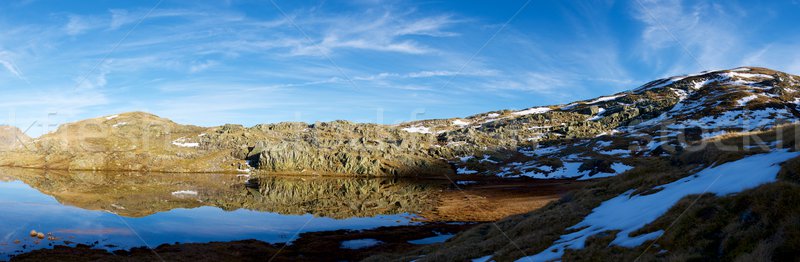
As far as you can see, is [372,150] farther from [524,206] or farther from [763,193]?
[763,193]

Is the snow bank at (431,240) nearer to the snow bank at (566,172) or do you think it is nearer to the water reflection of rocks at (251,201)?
the water reflection of rocks at (251,201)

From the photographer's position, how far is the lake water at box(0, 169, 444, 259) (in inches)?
1480

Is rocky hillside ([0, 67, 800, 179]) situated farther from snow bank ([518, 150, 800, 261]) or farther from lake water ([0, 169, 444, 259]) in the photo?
snow bank ([518, 150, 800, 261])

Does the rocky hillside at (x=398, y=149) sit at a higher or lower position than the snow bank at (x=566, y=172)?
higher

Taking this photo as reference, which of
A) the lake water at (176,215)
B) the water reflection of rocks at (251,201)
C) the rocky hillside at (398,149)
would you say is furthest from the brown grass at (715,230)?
the rocky hillside at (398,149)

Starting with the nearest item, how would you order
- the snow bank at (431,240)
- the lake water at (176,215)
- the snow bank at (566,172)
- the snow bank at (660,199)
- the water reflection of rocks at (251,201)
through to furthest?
1. the snow bank at (660,199)
2. the lake water at (176,215)
3. the snow bank at (431,240)
4. the water reflection of rocks at (251,201)
5. the snow bank at (566,172)

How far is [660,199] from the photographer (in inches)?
717

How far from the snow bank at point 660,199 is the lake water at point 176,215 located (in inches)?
1225

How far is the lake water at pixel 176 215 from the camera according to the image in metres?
37.6

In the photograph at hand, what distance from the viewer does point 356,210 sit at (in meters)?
59.8

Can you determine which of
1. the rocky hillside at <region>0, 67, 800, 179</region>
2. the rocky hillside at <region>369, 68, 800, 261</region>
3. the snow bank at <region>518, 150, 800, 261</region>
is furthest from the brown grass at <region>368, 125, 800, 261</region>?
the rocky hillside at <region>0, 67, 800, 179</region>

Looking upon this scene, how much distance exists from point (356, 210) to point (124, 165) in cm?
12831

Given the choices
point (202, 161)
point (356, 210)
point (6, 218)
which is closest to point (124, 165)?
point (202, 161)

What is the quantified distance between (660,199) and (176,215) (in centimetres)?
5410
